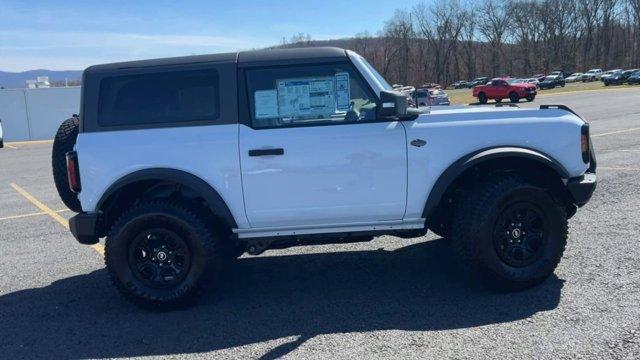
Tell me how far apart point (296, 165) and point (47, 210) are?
646 centimetres

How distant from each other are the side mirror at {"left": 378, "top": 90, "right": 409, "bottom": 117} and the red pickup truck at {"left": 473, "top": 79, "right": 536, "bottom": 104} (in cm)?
3867

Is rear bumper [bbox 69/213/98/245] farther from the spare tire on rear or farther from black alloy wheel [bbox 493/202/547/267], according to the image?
black alloy wheel [bbox 493/202/547/267]

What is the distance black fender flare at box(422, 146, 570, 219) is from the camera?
4.62 m

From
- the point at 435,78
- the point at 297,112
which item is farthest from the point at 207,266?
the point at 435,78

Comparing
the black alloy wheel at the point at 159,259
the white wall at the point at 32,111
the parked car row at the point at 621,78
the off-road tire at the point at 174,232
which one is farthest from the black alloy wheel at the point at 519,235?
the parked car row at the point at 621,78

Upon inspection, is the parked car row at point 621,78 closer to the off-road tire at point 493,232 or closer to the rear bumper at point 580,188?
the rear bumper at point 580,188

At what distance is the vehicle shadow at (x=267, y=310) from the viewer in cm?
421

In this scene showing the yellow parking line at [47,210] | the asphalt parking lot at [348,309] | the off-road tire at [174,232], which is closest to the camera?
the asphalt parking lot at [348,309]

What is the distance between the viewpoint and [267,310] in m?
4.71

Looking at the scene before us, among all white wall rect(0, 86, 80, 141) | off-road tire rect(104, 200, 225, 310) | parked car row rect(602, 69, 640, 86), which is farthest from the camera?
parked car row rect(602, 69, 640, 86)

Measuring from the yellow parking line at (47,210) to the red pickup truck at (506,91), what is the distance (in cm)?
3516

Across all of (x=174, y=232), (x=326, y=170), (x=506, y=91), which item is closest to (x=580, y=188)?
(x=326, y=170)

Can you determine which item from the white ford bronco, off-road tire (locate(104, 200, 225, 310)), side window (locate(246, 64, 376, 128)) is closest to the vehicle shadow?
off-road tire (locate(104, 200, 225, 310))

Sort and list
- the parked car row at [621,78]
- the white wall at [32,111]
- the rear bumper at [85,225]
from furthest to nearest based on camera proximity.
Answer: the parked car row at [621,78] → the white wall at [32,111] → the rear bumper at [85,225]
